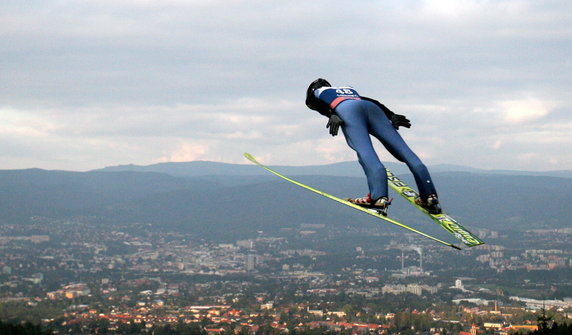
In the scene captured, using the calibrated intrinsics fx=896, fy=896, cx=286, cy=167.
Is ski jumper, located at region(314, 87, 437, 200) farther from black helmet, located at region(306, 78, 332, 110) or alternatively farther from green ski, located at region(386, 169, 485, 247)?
green ski, located at region(386, 169, 485, 247)

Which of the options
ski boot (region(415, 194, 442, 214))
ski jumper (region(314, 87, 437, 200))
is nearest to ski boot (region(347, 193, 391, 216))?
ski jumper (region(314, 87, 437, 200))

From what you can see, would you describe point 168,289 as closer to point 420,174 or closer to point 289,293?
point 289,293

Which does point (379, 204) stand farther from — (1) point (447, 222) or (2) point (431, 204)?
(1) point (447, 222)

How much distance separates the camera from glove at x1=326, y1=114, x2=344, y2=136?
38.1 feet

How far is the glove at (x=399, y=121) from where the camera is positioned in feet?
39.4

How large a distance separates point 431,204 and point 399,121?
120 centimetres

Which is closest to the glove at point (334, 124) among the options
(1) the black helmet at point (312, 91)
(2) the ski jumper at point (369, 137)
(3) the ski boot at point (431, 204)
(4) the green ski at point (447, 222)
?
Answer: (2) the ski jumper at point (369, 137)

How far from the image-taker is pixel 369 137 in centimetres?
1180

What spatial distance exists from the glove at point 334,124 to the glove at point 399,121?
2.52 ft

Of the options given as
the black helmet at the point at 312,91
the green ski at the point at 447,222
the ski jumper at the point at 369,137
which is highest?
the black helmet at the point at 312,91

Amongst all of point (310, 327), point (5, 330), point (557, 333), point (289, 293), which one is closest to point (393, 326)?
point (310, 327)

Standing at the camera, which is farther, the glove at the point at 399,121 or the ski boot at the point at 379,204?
the glove at the point at 399,121

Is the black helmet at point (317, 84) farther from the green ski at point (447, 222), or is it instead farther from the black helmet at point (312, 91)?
the green ski at point (447, 222)

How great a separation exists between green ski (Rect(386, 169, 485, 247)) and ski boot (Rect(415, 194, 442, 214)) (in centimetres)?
6
